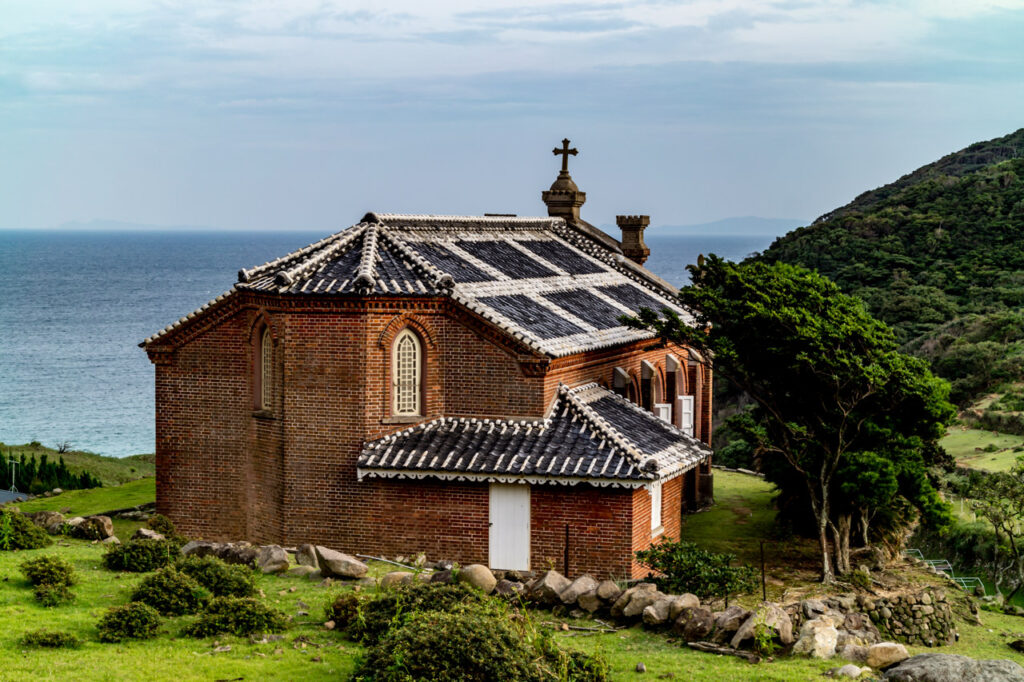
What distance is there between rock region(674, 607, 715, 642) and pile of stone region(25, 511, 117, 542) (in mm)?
13510

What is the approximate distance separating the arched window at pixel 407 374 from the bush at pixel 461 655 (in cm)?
1202

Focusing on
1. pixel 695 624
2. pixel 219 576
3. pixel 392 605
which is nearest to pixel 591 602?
pixel 695 624

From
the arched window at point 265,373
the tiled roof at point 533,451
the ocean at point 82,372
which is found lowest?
the ocean at point 82,372

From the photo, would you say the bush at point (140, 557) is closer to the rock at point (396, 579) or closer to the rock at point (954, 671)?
the rock at point (396, 579)

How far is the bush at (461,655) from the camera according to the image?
17594mm

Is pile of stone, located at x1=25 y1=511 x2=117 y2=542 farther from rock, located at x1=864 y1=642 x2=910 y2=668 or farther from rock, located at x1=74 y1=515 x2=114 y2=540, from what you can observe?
rock, located at x1=864 y1=642 x2=910 y2=668

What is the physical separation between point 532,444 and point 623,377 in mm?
6878

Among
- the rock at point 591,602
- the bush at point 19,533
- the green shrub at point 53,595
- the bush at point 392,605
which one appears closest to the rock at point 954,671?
the rock at point 591,602

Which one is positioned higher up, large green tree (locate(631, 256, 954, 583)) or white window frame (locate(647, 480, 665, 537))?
large green tree (locate(631, 256, 954, 583))

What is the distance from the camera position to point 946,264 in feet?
292

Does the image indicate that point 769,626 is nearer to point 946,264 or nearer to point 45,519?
point 45,519

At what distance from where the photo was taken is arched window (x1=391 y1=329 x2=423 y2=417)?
30.8 meters

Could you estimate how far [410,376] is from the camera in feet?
102

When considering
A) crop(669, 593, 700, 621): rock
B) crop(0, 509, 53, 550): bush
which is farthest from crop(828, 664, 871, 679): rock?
crop(0, 509, 53, 550): bush
